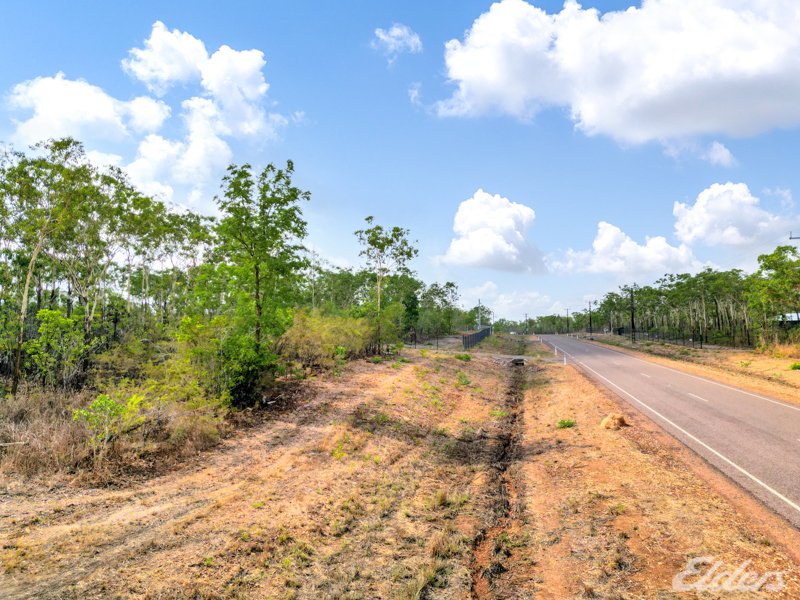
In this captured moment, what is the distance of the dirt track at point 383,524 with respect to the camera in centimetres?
669

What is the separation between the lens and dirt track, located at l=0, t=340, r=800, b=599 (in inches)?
263

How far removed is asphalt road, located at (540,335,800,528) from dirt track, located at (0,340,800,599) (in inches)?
48.0

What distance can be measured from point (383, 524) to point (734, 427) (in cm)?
1401

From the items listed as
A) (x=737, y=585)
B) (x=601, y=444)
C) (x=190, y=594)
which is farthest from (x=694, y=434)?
(x=190, y=594)

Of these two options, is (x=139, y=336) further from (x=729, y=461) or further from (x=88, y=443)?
(x=729, y=461)

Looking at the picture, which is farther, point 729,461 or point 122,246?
point 122,246

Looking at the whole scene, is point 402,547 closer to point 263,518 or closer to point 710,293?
point 263,518

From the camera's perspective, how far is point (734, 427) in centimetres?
1567

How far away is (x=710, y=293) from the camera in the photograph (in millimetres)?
75438

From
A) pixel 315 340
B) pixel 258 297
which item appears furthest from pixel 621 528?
pixel 315 340

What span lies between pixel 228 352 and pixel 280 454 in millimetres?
5611

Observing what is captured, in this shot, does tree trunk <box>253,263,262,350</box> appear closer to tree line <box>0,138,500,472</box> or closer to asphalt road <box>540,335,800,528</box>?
tree line <box>0,138,500,472</box>

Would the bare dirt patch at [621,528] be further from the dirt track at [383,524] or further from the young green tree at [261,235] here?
the young green tree at [261,235]

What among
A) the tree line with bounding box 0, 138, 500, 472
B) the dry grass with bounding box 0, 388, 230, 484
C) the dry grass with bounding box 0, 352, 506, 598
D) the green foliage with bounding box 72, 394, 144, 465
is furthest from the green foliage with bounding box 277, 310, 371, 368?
the green foliage with bounding box 72, 394, 144, 465
